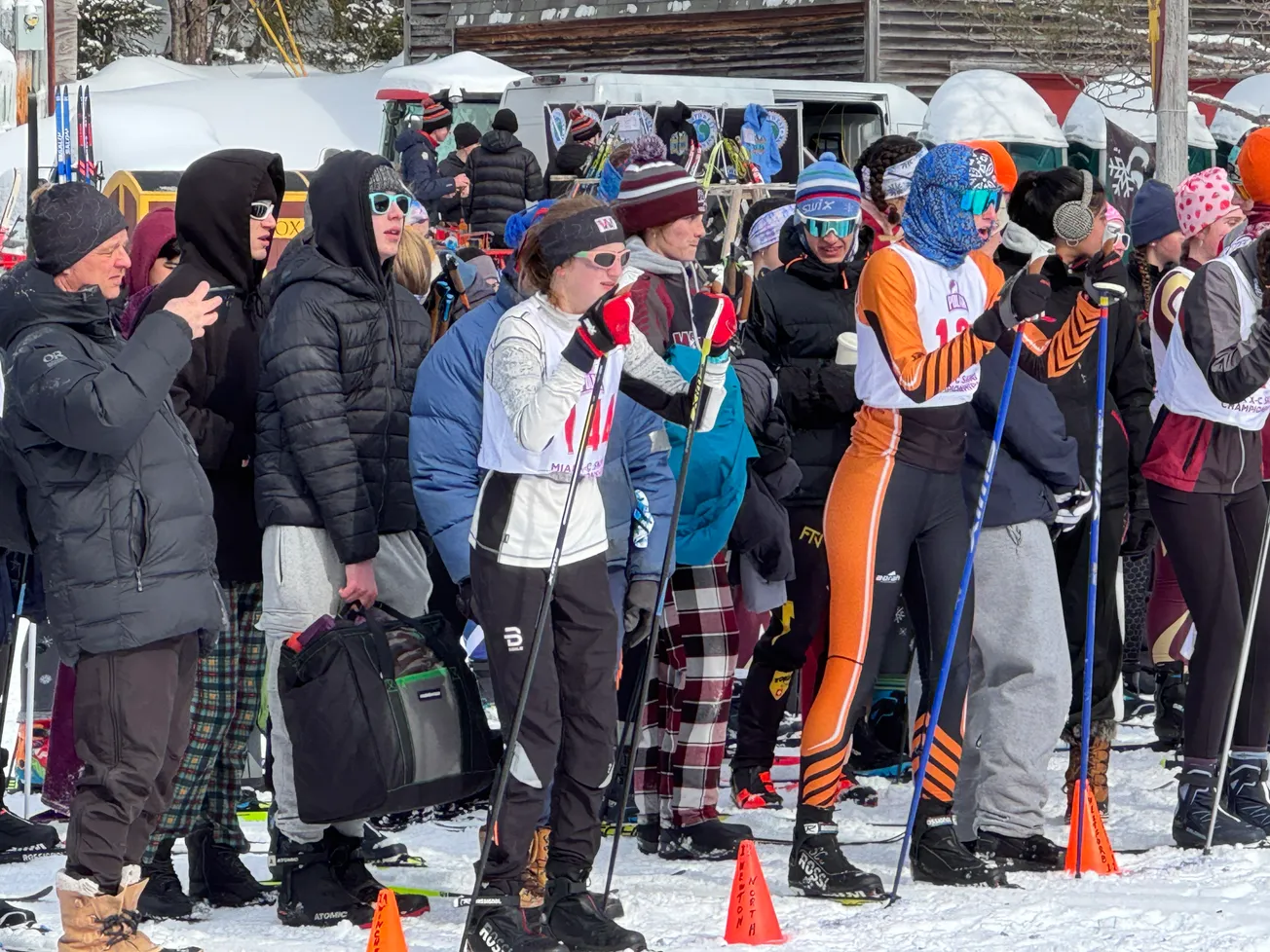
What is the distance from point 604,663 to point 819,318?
2.02 metres

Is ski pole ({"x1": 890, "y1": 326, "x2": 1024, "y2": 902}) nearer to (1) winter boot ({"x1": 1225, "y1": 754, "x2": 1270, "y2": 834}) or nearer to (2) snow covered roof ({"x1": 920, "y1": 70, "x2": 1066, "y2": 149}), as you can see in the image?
(1) winter boot ({"x1": 1225, "y1": 754, "x2": 1270, "y2": 834})

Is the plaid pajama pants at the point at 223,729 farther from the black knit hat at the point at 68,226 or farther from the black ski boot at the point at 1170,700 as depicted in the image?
the black ski boot at the point at 1170,700

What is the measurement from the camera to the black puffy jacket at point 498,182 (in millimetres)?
14703

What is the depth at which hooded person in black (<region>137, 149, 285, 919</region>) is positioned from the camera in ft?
17.2

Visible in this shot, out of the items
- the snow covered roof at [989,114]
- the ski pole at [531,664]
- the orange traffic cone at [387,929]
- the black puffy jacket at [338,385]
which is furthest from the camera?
the snow covered roof at [989,114]

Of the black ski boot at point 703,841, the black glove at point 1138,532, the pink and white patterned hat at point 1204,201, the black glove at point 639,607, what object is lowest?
the black ski boot at point 703,841

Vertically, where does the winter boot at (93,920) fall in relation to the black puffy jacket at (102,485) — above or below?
below

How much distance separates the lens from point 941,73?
80.1ft

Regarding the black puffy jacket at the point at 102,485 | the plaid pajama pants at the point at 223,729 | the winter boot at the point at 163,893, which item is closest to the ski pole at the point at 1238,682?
the plaid pajama pants at the point at 223,729

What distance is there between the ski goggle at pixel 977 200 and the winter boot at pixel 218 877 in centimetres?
271

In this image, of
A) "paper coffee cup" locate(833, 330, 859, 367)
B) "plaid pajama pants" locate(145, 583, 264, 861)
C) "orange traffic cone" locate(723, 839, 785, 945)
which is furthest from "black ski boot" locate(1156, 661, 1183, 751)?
"plaid pajama pants" locate(145, 583, 264, 861)

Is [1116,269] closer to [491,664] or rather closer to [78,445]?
[491,664]

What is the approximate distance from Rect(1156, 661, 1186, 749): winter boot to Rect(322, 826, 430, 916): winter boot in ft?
11.3

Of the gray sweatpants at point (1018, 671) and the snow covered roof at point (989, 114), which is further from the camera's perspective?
the snow covered roof at point (989, 114)
